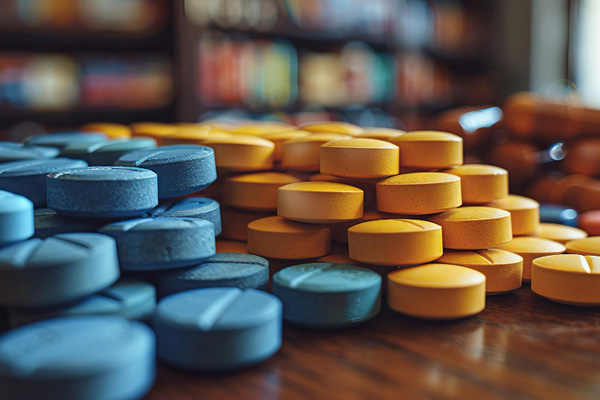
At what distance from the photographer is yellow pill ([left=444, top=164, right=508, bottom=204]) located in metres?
1.33

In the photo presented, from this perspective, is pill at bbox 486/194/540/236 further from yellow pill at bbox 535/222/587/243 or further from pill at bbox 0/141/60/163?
pill at bbox 0/141/60/163

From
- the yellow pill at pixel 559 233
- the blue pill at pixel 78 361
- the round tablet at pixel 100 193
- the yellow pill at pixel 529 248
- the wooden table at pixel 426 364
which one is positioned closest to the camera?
the blue pill at pixel 78 361

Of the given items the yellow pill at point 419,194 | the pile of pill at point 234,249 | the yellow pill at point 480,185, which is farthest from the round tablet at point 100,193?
the yellow pill at point 480,185

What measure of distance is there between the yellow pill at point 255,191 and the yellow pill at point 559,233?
0.71 m

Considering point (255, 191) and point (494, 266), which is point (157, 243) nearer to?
point (255, 191)

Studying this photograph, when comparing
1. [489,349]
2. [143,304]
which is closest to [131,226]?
[143,304]

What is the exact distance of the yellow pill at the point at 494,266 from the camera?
117 centimetres

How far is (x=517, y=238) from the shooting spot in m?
1.39

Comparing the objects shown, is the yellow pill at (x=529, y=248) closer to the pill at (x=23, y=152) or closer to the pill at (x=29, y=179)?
the pill at (x=29, y=179)

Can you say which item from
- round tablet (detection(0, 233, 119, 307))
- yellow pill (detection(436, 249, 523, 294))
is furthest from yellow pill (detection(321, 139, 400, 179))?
round tablet (detection(0, 233, 119, 307))

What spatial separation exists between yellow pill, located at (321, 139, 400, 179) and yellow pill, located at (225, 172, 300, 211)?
0.47 feet

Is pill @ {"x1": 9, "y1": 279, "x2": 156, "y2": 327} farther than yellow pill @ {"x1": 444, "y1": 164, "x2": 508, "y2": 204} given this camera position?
No

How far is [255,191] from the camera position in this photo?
1343 mm

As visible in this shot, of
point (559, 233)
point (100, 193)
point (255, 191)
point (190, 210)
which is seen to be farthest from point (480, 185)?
point (100, 193)
